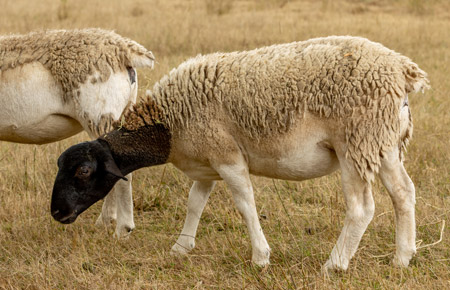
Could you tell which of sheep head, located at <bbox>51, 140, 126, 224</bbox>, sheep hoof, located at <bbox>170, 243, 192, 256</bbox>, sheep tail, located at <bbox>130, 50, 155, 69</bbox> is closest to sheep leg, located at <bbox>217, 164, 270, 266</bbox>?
sheep hoof, located at <bbox>170, 243, 192, 256</bbox>

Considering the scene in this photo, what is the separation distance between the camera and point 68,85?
5117 millimetres

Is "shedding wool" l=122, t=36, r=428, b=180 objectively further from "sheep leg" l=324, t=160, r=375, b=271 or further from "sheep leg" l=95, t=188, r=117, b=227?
"sheep leg" l=95, t=188, r=117, b=227

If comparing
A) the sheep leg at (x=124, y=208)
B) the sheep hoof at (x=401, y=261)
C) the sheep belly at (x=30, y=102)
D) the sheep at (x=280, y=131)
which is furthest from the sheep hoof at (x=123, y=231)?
the sheep hoof at (x=401, y=261)

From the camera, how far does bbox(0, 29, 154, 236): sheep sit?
5113 mm

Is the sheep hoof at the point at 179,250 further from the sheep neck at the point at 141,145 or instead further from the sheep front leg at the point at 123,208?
the sheep neck at the point at 141,145

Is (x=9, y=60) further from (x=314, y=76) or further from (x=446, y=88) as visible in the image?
(x=446, y=88)

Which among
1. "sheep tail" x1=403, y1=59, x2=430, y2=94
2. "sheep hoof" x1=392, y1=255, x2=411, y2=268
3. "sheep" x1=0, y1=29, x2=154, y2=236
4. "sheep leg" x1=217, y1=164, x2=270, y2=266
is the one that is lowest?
"sheep hoof" x1=392, y1=255, x2=411, y2=268

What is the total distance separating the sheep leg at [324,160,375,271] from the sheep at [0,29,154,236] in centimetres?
186

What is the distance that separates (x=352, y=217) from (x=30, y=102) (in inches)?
106

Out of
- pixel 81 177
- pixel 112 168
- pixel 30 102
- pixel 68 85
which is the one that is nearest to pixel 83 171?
pixel 81 177

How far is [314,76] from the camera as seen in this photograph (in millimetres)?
4152

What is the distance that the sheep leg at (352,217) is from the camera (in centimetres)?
420

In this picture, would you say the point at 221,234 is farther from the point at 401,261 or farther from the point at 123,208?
the point at 401,261

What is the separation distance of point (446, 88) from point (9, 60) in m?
5.86
